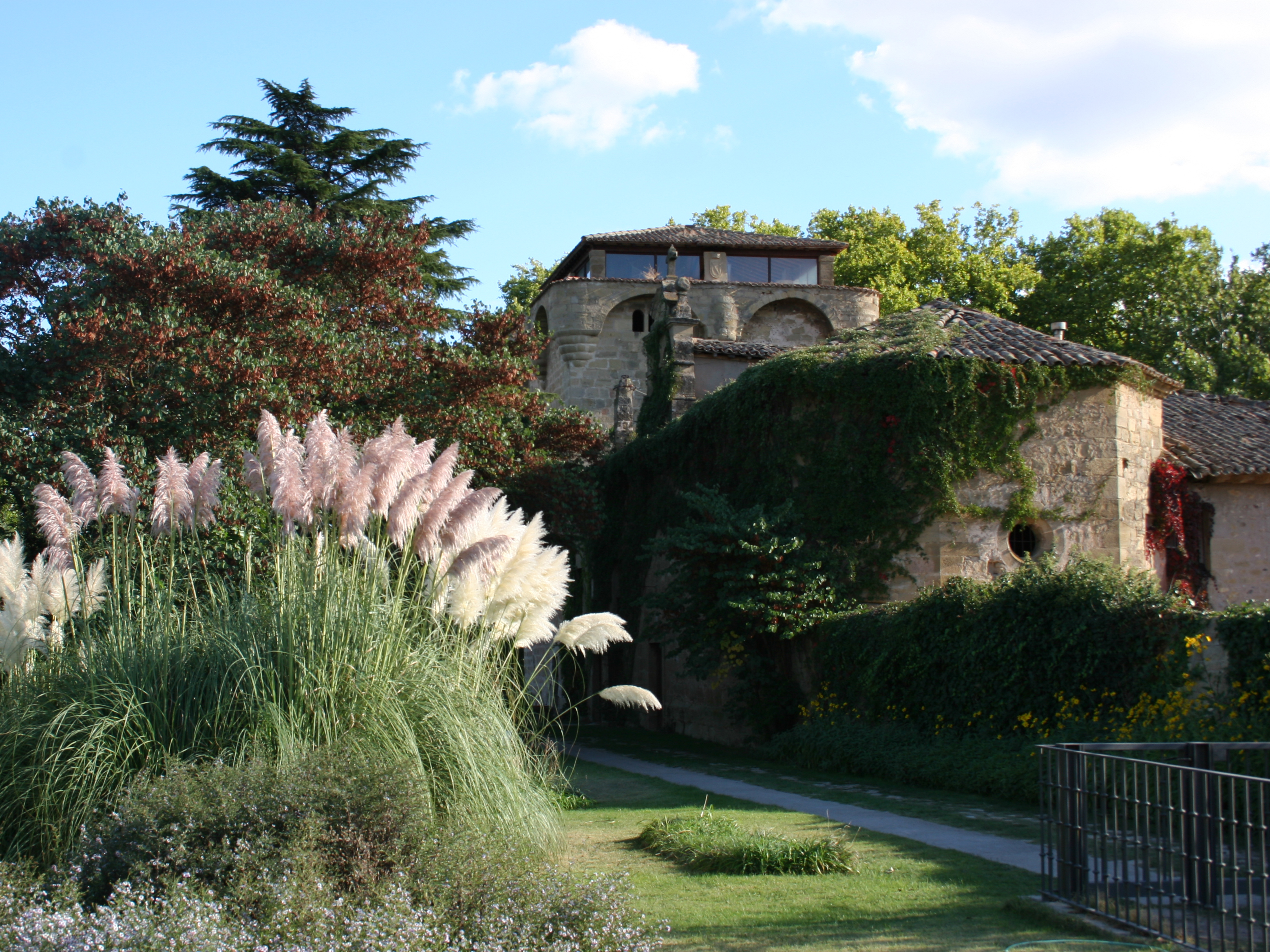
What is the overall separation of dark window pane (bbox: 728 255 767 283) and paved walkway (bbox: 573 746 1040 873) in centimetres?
2449

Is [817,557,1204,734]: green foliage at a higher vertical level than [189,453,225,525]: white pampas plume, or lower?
lower

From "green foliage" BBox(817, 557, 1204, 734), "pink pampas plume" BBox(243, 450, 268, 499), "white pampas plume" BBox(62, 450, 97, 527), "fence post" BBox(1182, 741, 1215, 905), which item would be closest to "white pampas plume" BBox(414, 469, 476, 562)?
"pink pampas plume" BBox(243, 450, 268, 499)

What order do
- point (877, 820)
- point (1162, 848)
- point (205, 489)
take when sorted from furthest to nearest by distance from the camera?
1. point (877, 820)
2. point (205, 489)
3. point (1162, 848)

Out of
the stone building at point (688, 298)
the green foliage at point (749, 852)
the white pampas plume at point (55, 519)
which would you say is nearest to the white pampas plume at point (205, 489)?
the white pampas plume at point (55, 519)

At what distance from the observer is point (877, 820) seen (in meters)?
8.90

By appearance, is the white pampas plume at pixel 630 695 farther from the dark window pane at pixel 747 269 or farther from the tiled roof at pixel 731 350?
the dark window pane at pixel 747 269

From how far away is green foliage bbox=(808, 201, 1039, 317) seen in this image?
3925 centimetres

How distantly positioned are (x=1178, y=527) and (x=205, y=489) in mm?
15491

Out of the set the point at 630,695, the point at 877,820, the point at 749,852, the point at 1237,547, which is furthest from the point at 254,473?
the point at 1237,547

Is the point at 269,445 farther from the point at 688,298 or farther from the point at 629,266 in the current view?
the point at 629,266

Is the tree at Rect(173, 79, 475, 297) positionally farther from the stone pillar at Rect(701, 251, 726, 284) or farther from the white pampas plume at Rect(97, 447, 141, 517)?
the white pampas plume at Rect(97, 447, 141, 517)

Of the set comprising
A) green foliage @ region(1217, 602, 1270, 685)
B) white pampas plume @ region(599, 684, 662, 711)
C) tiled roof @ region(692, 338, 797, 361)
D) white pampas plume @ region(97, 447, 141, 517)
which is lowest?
white pampas plume @ region(599, 684, 662, 711)

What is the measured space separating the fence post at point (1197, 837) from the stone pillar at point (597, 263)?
3060cm

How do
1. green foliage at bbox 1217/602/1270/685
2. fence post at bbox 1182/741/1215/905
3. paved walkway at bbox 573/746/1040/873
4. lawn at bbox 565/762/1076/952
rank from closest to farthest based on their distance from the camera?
fence post at bbox 1182/741/1215/905 → lawn at bbox 565/762/1076/952 → paved walkway at bbox 573/746/1040/873 → green foliage at bbox 1217/602/1270/685
